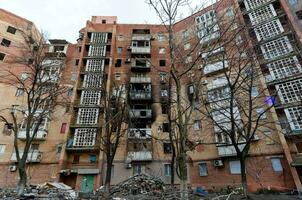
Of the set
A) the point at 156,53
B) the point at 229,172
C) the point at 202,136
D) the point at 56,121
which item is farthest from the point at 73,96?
the point at 229,172

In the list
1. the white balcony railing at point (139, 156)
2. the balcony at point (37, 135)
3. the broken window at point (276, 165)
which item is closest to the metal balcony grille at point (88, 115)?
the balcony at point (37, 135)

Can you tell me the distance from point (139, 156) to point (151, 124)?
16.4 feet

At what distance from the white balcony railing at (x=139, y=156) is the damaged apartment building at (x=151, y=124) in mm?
125

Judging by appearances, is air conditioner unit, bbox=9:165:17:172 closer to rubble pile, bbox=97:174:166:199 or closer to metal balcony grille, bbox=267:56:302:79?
rubble pile, bbox=97:174:166:199

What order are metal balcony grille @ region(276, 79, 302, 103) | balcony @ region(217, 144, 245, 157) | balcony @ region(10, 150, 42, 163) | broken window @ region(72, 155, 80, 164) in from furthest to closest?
1. broken window @ region(72, 155, 80, 164)
2. balcony @ region(10, 150, 42, 163)
3. metal balcony grille @ region(276, 79, 302, 103)
4. balcony @ region(217, 144, 245, 157)

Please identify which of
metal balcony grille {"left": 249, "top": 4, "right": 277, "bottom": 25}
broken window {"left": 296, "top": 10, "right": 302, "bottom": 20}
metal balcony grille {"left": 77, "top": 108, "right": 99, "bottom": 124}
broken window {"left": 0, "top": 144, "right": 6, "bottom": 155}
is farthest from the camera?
metal balcony grille {"left": 249, "top": 4, "right": 277, "bottom": 25}

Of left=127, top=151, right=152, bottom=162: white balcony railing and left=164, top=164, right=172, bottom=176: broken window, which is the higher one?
left=127, top=151, right=152, bottom=162: white balcony railing

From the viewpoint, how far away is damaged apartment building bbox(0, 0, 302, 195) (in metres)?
21.6

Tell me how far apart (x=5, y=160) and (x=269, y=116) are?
1272 inches

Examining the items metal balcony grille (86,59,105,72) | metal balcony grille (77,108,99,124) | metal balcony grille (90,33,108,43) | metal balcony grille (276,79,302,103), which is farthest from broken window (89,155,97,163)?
metal balcony grille (276,79,302,103)

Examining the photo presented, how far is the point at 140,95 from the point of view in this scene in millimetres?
29938

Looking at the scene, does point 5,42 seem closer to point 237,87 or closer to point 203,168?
point 203,168

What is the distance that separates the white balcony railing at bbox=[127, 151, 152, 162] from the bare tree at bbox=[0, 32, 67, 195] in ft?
34.7

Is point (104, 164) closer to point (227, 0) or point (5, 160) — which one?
point (5, 160)
